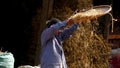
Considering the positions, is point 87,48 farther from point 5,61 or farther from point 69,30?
point 69,30

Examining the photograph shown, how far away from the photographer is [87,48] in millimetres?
11234

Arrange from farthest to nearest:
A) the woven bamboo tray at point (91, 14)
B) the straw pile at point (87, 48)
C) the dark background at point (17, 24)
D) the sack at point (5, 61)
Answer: the dark background at point (17, 24) < the straw pile at point (87, 48) < the sack at point (5, 61) < the woven bamboo tray at point (91, 14)

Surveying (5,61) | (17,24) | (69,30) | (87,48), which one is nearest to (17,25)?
(17,24)


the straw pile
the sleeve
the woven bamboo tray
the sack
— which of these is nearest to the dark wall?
the straw pile

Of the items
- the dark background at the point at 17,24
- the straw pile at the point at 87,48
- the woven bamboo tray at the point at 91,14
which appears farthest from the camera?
the dark background at the point at 17,24

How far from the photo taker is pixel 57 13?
35.6ft

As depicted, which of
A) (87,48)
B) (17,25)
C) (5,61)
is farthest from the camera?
(17,25)

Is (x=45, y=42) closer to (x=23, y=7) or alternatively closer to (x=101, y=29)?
(x=23, y=7)

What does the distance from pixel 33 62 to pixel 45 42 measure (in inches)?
164

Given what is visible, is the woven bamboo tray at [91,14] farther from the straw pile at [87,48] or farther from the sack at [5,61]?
the straw pile at [87,48]

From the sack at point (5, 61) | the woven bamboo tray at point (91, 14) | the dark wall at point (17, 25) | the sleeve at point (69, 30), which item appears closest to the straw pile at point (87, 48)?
the dark wall at point (17, 25)

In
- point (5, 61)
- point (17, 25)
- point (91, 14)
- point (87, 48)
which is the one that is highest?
point (17, 25)

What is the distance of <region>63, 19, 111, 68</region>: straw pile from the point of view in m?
10.7

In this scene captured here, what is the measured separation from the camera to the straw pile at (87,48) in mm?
10727
